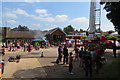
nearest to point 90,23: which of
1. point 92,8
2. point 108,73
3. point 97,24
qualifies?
point 97,24

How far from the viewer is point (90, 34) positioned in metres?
16.7

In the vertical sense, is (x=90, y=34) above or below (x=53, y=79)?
above

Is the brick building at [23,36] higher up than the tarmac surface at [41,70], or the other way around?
the brick building at [23,36]

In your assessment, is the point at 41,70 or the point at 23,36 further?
the point at 23,36

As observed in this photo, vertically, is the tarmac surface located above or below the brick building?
below

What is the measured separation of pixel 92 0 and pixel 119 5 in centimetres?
853

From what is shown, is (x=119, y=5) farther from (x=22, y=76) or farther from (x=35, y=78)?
(x=22, y=76)

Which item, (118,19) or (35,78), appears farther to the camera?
(118,19)

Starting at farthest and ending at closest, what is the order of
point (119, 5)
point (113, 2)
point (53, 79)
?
point (113, 2)
point (119, 5)
point (53, 79)

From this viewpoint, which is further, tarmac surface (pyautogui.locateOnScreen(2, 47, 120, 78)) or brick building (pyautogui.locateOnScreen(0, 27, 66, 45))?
brick building (pyautogui.locateOnScreen(0, 27, 66, 45))

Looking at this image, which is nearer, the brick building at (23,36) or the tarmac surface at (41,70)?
the tarmac surface at (41,70)

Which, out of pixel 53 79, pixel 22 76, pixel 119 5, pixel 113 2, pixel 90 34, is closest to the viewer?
pixel 53 79

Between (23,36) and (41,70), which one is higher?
(23,36)

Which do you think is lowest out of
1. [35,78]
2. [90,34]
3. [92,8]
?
[35,78]
